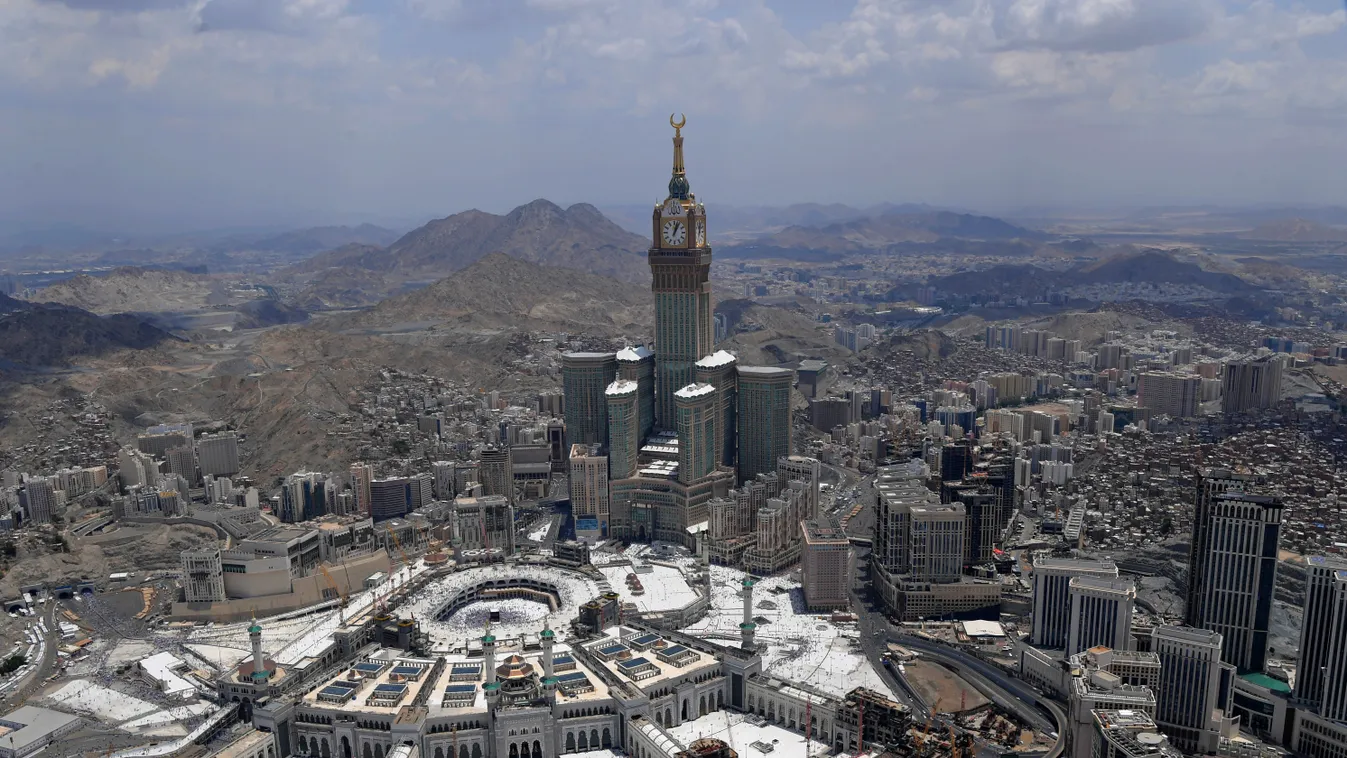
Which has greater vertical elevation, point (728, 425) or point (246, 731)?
point (728, 425)

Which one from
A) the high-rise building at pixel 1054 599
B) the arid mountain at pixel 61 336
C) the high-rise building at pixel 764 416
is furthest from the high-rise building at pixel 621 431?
the arid mountain at pixel 61 336

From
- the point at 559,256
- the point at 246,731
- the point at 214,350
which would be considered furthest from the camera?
the point at 559,256

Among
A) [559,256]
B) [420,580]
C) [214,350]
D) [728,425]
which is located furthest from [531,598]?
[559,256]

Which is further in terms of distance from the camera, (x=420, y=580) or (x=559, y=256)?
(x=559, y=256)

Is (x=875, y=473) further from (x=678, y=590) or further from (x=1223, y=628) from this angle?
(x=1223, y=628)

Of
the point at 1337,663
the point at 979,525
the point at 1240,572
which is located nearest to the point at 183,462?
the point at 979,525

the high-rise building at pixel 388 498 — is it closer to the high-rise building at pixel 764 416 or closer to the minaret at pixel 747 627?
the high-rise building at pixel 764 416

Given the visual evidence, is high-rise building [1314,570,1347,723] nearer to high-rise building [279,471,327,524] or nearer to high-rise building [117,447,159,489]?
high-rise building [279,471,327,524]

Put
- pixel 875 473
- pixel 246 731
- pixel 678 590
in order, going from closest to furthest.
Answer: pixel 246 731
pixel 678 590
pixel 875 473
